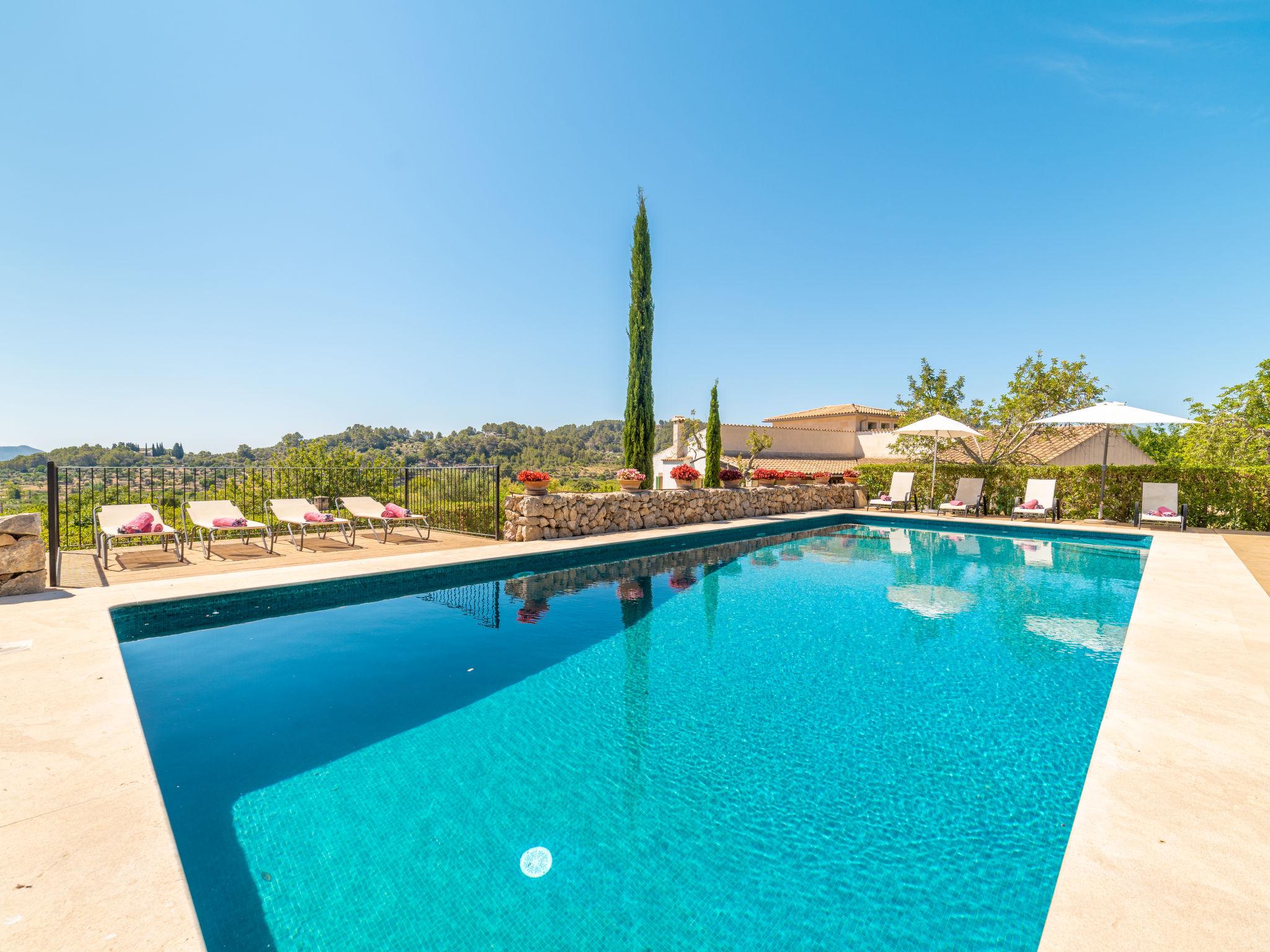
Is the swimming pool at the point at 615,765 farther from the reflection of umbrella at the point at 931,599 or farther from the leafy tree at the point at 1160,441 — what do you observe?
the leafy tree at the point at 1160,441

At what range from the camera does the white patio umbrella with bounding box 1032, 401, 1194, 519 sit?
35.5 feet

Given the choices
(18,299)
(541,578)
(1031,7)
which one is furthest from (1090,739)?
(18,299)

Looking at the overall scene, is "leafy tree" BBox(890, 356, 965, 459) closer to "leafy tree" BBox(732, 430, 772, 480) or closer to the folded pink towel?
"leafy tree" BBox(732, 430, 772, 480)

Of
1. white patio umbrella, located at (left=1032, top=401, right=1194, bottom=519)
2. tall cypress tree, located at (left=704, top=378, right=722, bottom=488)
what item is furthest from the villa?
white patio umbrella, located at (left=1032, top=401, right=1194, bottom=519)

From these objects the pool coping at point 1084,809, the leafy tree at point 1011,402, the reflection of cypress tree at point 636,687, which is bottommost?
the reflection of cypress tree at point 636,687

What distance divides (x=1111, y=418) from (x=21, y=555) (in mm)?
16152

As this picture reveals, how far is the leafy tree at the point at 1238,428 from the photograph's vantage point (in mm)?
21844

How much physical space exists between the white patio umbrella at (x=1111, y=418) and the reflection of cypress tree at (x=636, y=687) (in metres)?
10.3

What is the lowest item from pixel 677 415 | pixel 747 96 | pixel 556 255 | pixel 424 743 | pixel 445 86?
pixel 424 743

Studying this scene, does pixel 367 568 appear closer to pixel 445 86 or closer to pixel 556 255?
pixel 445 86

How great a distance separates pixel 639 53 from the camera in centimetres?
1222

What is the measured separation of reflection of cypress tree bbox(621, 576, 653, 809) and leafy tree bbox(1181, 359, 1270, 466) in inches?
1033

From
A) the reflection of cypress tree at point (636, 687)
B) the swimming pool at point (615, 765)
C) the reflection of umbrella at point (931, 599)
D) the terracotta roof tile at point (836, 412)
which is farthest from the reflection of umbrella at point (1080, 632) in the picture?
the terracotta roof tile at point (836, 412)

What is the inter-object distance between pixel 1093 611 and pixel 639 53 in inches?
510
